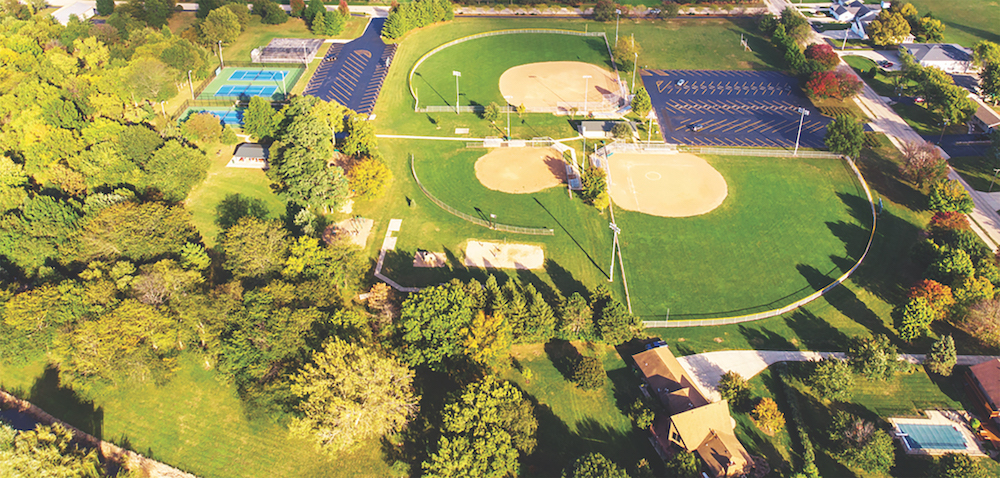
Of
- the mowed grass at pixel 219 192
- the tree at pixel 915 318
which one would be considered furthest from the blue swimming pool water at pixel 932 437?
the mowed grass at pixel 219 192

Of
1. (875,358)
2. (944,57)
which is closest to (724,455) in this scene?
(875,358)

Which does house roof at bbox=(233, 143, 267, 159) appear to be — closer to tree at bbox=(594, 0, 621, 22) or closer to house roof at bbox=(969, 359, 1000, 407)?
tree at bbox=(594, 0, 621, 22)

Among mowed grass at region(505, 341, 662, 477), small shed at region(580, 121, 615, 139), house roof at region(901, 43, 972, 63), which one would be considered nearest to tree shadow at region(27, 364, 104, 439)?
→ mowed grass at region(505, 341, 662, 477)

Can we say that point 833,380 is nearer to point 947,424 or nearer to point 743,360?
point 743,360

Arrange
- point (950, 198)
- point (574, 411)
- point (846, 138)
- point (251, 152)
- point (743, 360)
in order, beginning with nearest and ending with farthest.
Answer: point (574, 411) < point (743, 360) < point (950, 198) < point (846, 138) < point (251, 152)

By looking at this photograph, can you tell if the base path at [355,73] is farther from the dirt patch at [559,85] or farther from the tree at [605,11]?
the tree at [605,11]

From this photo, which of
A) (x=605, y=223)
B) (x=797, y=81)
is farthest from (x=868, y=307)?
(x=797, y=81)
